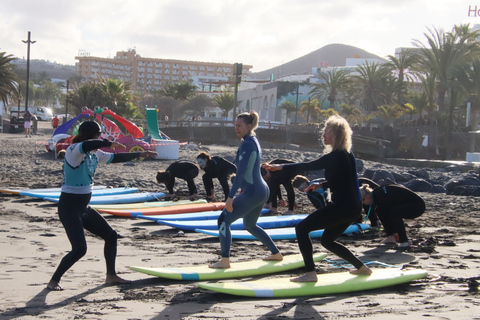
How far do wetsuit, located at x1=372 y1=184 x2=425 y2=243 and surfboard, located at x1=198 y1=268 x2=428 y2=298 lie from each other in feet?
7.18

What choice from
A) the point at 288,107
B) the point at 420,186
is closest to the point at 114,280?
the point at 420,186

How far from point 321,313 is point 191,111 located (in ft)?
226

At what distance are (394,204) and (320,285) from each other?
3095 mm

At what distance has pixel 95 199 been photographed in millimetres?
11883

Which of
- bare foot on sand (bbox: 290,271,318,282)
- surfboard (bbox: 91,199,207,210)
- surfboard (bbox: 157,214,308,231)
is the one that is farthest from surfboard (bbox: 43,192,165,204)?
bare foot on sand (bbox: 290,271,318,282)

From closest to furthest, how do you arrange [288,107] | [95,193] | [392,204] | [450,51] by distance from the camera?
[392,204] < [95,193] < [450,51] < [288,107]

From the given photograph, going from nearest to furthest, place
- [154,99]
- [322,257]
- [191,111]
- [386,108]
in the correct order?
[322,257]
[386,108]
[154,99]
[191,111]

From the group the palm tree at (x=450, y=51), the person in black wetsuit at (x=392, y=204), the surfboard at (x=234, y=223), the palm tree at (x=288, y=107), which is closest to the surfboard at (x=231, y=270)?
the person in black wetsuit at (x=392, y=204)

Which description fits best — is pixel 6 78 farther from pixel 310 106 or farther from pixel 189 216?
pixel 189 216

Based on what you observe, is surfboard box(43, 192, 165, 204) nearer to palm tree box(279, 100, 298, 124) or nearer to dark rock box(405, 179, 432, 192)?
dark rock box(405, 179, 432, 192)

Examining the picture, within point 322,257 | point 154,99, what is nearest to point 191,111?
point 154,99

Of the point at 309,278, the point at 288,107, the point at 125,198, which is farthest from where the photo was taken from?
the point at 288,107

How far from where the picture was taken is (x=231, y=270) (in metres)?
5.79

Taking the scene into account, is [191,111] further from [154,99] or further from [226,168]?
[226,168]
